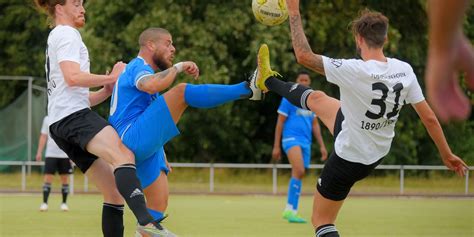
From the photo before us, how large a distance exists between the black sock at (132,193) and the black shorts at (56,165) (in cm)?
925

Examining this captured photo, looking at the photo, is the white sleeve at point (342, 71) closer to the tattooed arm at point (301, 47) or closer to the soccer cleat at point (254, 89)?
the tattooed arm at point (301, 47)

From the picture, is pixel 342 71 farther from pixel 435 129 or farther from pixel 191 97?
pixel 191 97

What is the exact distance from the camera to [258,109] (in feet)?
89.8

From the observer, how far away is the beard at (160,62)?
725cm

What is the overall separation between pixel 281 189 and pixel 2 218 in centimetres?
1091

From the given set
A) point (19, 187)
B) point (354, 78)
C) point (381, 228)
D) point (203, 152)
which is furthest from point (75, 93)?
point (203, 152)

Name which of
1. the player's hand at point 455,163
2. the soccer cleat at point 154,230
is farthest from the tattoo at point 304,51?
the soccer cleat at point 154,230

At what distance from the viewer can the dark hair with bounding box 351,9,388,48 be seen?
6.50m

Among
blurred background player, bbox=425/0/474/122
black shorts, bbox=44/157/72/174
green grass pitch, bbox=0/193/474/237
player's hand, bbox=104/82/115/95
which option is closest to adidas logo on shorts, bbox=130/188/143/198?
player's hand, bbox=104/82/115/95

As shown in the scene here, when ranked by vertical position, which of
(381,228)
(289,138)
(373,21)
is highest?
(373,21)

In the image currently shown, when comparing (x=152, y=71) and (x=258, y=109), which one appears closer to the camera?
(x=152, y=71)

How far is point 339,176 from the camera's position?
21.5ft

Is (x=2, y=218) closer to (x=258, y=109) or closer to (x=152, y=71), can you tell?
(x=152, y=71)

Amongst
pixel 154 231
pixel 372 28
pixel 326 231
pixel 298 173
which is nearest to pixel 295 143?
pixel 298 173
